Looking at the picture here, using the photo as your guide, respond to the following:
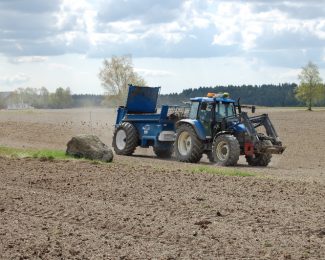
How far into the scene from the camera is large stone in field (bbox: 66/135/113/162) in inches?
845

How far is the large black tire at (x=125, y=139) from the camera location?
25812mm

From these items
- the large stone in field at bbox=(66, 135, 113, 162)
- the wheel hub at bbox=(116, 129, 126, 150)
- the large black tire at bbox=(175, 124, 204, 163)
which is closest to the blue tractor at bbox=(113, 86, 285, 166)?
the large black tire at bbox=(175, 124, 204, 163)

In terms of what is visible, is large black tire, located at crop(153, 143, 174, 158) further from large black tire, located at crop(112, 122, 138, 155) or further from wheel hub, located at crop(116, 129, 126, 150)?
wheel hub, located at crop(116, 129, 126, 150)

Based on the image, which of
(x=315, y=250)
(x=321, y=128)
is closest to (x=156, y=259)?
(x=315, y=250)

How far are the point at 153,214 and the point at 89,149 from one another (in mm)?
10459

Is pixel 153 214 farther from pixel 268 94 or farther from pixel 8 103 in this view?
pixel 8 103

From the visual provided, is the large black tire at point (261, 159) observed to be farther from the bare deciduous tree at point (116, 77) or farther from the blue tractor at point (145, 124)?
the bare deciduous tree at point (116, 77)

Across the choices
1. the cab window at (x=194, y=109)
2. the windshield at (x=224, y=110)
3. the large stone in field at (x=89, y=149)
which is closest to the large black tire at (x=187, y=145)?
the cab window at (x=194, y=109)

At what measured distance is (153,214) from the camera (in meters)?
11.4

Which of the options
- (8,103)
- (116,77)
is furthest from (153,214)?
(8,103)

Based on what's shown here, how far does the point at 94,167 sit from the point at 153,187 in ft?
15.0

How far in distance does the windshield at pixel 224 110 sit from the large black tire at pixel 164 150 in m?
3.10

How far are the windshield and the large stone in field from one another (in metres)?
3.53

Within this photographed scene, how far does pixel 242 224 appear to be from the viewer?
10.5 m
